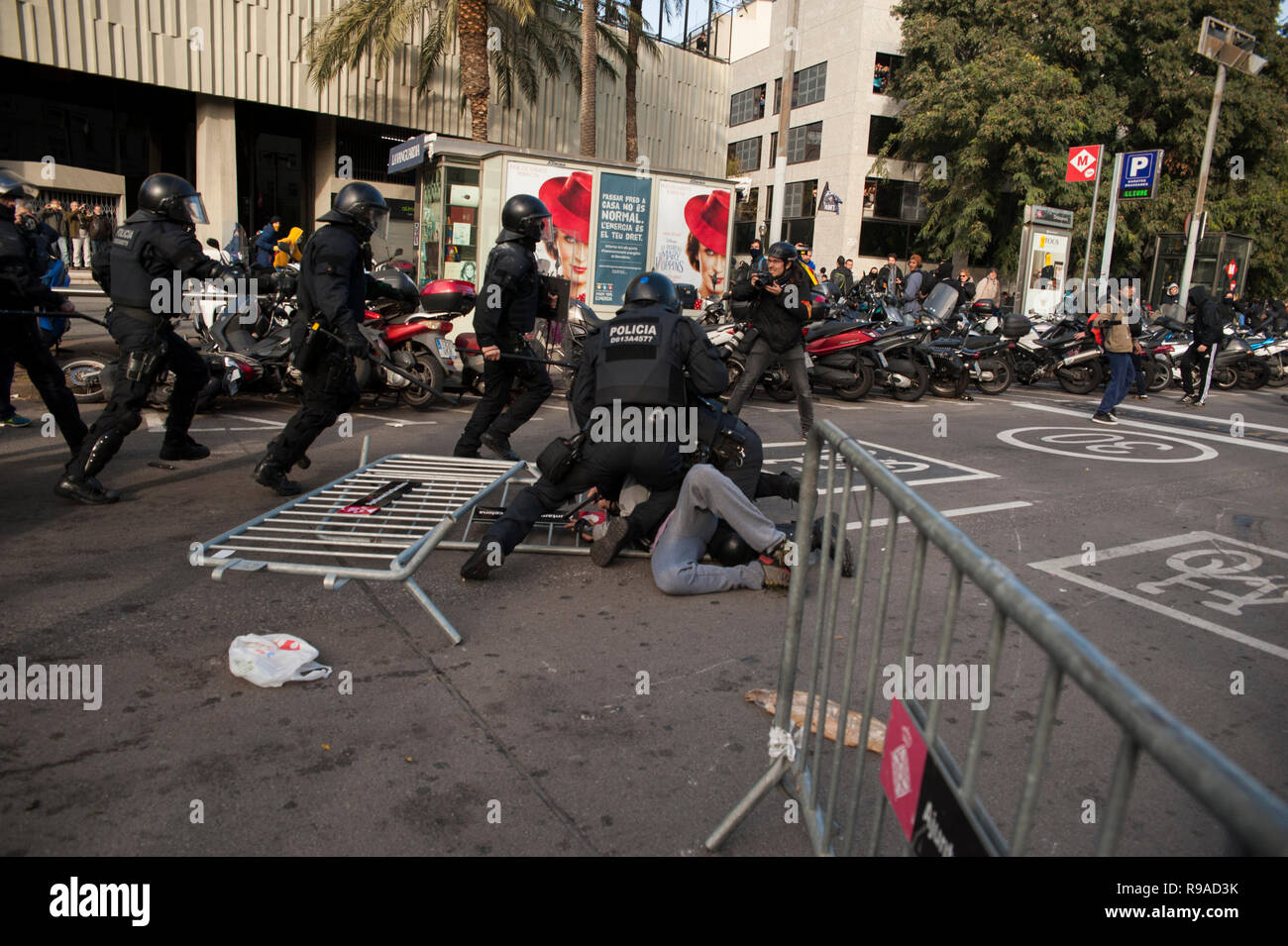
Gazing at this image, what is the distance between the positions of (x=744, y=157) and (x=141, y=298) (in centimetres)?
4205

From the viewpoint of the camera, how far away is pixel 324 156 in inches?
996

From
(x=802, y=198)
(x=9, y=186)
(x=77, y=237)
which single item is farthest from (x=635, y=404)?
(x=802, y=198)

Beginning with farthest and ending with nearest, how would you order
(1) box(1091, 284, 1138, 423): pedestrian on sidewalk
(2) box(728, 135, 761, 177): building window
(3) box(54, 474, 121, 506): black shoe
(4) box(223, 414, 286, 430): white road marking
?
(2) box(728, 135, 761, 177): building window → (1) box(1091, 284, 1138, 423): pedestrian on sidewalk → (4) box(223, 414, 286, 430): white road marking → (3) box(54, 474, 121, 506): black shoe

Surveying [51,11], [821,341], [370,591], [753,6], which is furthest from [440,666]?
[753,6]

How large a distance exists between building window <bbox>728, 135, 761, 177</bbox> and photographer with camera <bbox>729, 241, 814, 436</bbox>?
120ft

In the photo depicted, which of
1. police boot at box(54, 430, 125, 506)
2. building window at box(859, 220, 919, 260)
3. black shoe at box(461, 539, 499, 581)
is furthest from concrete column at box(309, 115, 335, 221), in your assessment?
black shoe at box(461, 539, 499, 581)

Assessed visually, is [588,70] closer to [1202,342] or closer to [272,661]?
[1202,342]

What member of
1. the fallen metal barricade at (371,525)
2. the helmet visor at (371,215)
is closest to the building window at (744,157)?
the helmet visor at (371,215)

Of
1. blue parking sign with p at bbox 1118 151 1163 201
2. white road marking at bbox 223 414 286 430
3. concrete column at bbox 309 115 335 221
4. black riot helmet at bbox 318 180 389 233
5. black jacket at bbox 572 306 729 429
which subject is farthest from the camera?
concrete column at bbox 309 115 335 221

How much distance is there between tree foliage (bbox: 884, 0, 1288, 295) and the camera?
91.0 feet

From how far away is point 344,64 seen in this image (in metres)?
23.3

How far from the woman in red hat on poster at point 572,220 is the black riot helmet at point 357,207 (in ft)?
24.9

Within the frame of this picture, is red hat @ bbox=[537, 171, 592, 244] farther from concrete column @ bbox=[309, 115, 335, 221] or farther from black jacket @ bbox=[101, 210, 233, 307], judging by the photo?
concrete column @ bbox=[309, 115, 335, 221]

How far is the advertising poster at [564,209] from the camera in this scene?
13203 millimetres
